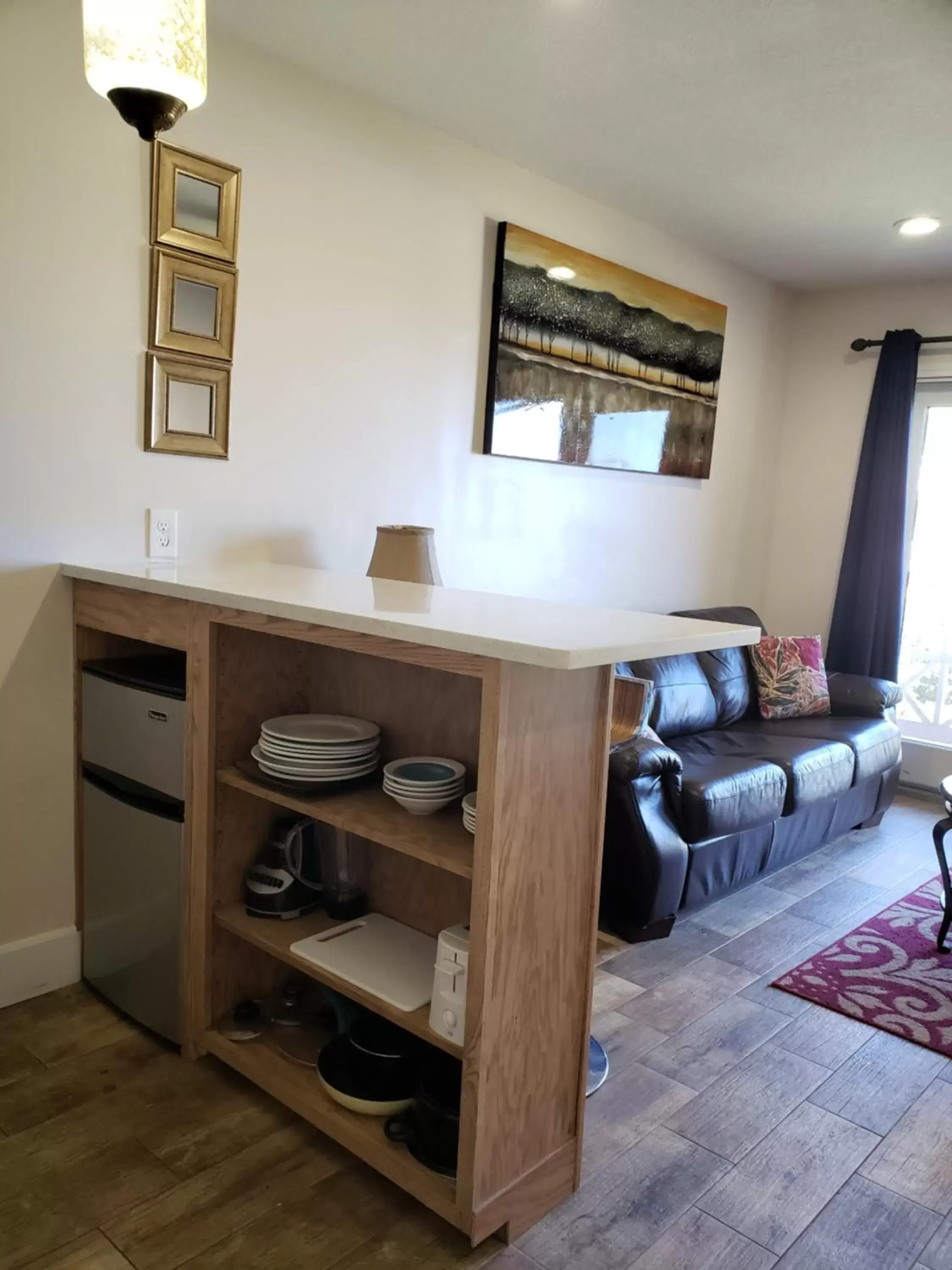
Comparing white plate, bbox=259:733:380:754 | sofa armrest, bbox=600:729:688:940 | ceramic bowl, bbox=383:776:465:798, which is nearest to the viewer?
ceramic bowl, bbox=383:776:465:798

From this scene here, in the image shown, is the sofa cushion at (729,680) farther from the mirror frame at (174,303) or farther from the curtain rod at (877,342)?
the mirror frame at (174,303)

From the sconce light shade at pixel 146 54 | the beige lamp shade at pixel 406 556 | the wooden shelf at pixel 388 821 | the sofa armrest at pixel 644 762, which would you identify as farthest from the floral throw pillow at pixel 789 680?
the sconce light shade at pixel 146 54

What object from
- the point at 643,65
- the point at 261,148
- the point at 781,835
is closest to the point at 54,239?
the point at 261,148

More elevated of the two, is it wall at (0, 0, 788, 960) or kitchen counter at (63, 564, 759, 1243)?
wall at (0, 0, 788, 960)

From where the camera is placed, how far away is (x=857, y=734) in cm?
364

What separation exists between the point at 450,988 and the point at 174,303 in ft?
5.91

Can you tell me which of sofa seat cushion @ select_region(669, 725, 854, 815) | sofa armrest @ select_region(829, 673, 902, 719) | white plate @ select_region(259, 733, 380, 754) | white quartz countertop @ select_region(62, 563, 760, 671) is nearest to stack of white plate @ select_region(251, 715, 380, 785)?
white plate @ select_region(259, 733, 380, 754)

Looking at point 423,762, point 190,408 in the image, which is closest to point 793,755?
point 423,762

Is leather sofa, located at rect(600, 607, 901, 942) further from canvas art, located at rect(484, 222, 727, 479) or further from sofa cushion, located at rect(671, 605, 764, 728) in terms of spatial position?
canvas art, located at rect(484, 222, 727, 479)

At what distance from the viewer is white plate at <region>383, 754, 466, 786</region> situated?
5.65ft

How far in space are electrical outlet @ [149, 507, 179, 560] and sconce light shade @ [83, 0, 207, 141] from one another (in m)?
1.15

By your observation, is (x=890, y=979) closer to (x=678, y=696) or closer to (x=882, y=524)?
(x=678, y=696)

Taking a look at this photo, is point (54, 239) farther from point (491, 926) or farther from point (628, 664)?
point (628, 664)

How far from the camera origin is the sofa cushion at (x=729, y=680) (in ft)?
12.4
